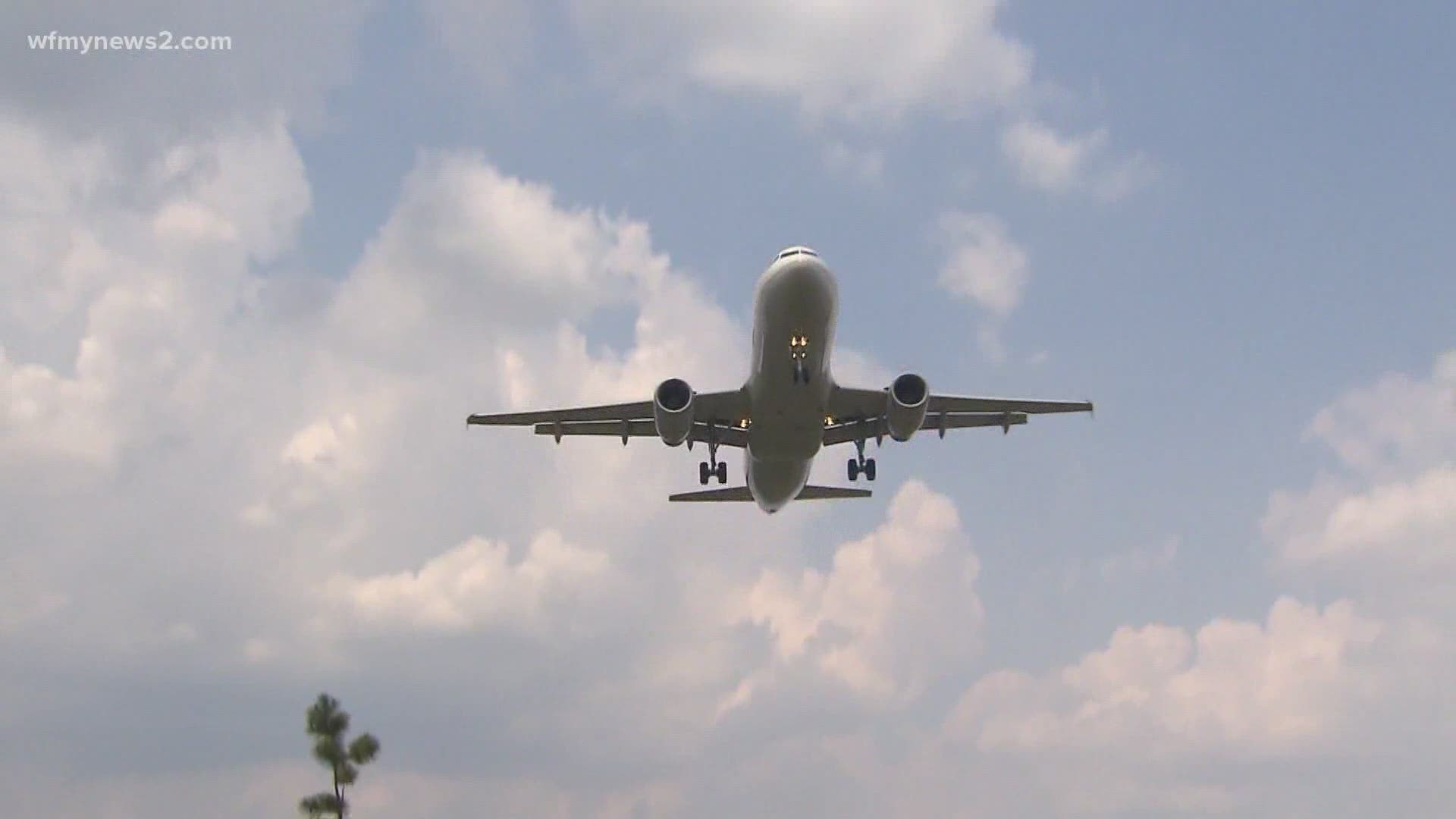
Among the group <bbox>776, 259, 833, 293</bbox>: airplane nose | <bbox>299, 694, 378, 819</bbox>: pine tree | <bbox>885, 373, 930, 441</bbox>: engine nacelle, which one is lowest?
<bbox>299, 694, 378, 819</bbox>: pine tree

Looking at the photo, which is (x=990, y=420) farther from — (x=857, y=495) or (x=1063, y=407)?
(x=857, y=495)

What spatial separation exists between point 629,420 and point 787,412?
746 centimetres

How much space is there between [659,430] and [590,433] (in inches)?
279

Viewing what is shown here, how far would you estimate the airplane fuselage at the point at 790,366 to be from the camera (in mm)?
32031

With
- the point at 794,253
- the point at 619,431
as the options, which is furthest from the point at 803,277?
the point at 619,431

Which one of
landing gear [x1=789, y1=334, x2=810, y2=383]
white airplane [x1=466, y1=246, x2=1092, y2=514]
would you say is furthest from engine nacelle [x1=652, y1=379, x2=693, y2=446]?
landing gear [x1=789, y1=334, x2=810, y2=383]

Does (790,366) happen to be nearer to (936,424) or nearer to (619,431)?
(936,424)

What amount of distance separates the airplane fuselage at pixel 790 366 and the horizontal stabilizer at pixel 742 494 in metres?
4.29

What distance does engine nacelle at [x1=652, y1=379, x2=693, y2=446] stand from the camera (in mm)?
36000

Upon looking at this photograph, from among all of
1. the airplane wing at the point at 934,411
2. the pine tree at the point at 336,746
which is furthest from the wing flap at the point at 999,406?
the pine tree at the point at 336,746

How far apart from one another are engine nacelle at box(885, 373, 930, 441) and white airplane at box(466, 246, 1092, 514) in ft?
0.09

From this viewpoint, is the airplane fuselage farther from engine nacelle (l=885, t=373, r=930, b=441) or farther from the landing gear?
engine nacelle (l=885, t=373, r=930, b=441)

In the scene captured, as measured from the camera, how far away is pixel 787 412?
117 feet

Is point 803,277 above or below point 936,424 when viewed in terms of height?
above
